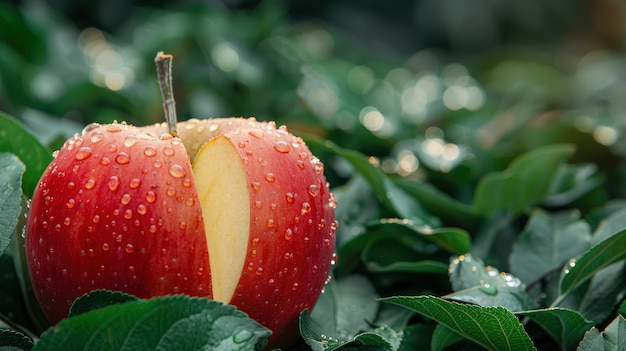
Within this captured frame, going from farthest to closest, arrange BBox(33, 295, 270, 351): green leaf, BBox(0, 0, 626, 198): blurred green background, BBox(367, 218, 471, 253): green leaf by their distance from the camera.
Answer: BBox(0, 0, 626, 198): blurred green background < BBox(367, 218, 471, 253): green leaf < BBox(33, 295, 270, 351): green leaf

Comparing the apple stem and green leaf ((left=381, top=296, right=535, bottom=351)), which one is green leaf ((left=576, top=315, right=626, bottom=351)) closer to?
green leaf ((left=381, top=296, right=535, bottom=351))

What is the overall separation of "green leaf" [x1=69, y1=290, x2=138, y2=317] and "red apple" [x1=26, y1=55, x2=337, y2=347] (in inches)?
0.9

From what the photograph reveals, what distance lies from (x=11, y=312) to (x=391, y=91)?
2.95 feet

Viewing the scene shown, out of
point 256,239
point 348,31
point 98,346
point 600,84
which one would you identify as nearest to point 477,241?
point 256,239

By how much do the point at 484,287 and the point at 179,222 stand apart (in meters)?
0.28

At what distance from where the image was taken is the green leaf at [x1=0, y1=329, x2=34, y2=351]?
533mm

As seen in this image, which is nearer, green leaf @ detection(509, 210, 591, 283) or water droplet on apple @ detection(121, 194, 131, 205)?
water droplet on apple @ detection(121, 194, 131, 205)

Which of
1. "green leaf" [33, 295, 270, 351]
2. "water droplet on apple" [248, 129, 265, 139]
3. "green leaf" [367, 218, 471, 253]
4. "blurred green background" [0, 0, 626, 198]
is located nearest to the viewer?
"green leaf" [33, 295, 270, 351]

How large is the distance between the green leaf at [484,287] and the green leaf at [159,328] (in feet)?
0.67

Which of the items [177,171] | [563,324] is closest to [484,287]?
[563,324]

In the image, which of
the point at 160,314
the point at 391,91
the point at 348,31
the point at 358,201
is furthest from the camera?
the point at 348,31

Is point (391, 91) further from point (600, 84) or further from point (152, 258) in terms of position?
point (152, 258)

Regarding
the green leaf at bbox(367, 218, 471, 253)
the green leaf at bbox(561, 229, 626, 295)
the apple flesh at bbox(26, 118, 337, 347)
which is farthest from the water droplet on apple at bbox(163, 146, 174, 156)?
the green leaf at bbox(561, 229, 626, 295)

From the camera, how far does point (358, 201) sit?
2.64 ft
